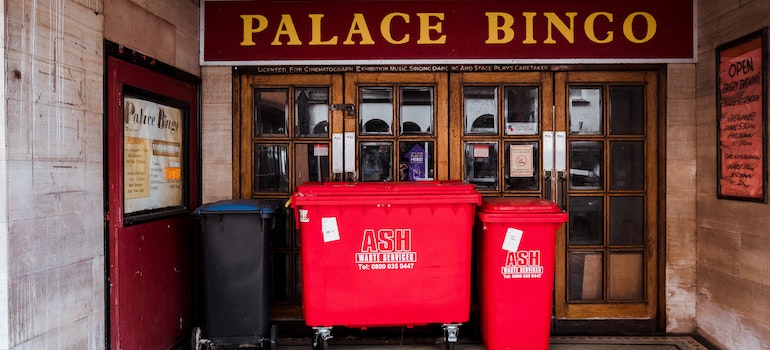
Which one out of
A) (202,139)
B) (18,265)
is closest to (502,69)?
(202,139)

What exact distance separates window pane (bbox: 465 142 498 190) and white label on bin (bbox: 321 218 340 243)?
1279 mm

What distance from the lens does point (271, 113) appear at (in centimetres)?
414

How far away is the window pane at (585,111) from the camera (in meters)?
4.08

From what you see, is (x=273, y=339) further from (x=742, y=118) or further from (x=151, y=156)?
(x=742, y=118)

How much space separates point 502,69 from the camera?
407 cm

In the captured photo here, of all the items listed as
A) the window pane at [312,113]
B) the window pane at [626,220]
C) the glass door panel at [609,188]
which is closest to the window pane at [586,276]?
the glass door panel at [609,188]

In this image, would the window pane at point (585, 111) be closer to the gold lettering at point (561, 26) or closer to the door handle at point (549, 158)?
the door handle at point (549, 158)

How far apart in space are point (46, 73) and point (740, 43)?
13.7 ft

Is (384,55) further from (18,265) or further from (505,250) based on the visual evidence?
(18,265)

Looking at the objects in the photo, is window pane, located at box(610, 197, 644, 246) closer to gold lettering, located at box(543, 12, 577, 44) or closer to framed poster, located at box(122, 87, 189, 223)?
gold lettering, located at box(543, 12, 577, 44)

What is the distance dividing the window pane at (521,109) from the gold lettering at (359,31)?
1.18 meters

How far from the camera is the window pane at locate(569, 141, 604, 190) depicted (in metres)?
4.09

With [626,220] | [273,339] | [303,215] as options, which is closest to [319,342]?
[273,339]

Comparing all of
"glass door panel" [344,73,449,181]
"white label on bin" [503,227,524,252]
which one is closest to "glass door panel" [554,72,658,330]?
"white label on bin" [503,227,524,252]
